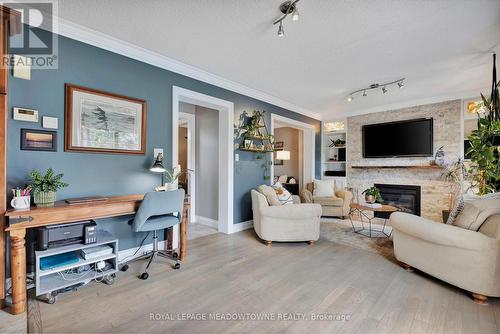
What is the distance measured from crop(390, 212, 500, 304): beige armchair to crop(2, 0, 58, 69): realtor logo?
4013 mm

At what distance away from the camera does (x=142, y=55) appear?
275 centimetres

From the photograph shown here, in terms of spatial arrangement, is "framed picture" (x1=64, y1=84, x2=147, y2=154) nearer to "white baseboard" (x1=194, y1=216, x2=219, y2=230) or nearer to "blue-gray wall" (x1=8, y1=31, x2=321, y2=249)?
"blue-gray wall" (x1=8, y1=31, x2=321, y2=249)

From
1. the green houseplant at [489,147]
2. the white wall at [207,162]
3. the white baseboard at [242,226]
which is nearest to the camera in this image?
the green houseplant at [489,147]

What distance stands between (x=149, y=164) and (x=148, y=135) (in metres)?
0.37

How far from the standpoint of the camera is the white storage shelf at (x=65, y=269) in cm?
180

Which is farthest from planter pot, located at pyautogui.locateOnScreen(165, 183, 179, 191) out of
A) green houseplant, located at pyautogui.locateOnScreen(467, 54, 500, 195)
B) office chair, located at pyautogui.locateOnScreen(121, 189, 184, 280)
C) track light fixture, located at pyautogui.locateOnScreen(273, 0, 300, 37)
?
green houseplant, located at pyautogui.locateOnScreen(467, 54, 500, 195)

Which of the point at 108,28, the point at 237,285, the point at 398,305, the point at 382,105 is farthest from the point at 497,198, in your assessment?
the point at 108,28

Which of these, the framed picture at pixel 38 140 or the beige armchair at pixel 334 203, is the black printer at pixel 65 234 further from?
the beige armchair at pixel 334 203

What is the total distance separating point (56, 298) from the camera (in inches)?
73.6

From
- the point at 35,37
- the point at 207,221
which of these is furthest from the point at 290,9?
the point at 207,221

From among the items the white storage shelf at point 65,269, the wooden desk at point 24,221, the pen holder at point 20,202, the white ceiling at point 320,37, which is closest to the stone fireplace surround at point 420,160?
the white ceiling at point 320,37

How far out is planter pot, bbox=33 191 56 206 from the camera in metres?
1.90

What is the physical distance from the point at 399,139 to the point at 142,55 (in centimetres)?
498

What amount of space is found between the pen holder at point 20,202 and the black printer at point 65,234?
0.22 meters
